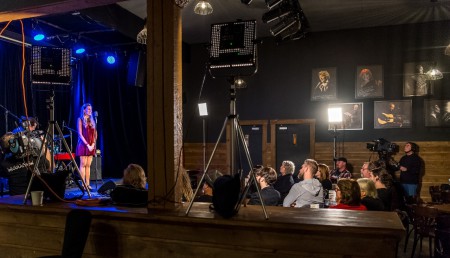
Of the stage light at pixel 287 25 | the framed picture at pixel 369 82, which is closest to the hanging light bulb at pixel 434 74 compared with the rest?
the framed picture at pixel 369 82

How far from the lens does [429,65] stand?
7.96m

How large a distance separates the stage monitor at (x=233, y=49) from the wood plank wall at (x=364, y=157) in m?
6.46

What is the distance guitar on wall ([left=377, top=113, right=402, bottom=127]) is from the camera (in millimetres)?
8234

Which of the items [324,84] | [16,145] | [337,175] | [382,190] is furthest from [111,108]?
[382,190]

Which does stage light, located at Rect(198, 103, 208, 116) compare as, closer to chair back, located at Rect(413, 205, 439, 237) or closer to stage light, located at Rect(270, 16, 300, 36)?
stage light, located at Rect(270, 16, 300, 36)

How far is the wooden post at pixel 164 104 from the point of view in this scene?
278cm

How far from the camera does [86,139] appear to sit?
22.9 ft

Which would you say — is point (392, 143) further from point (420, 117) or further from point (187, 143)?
point (187, 143)

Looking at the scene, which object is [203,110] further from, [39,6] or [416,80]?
[39,6]

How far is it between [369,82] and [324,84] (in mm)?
976

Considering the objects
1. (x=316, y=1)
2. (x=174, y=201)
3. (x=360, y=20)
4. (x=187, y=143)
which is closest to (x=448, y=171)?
(x=360, y=20)

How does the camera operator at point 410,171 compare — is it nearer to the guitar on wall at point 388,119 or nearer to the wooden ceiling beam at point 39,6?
the guitar on wall at point 388,119

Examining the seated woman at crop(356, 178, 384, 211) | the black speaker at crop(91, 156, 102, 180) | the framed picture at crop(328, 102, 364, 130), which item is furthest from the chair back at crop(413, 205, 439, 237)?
the black speaker at crop(91, 156, 102, 180)

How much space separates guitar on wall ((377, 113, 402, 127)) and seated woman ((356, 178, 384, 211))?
461 cm
